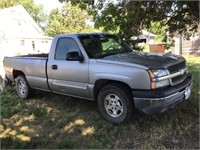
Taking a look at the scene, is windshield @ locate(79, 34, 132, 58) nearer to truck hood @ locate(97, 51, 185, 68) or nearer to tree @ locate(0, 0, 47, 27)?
truck hood @ locate(97, 51, 185, 68)

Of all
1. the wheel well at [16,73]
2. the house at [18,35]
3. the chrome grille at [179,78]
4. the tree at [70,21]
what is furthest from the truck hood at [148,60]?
the tree at [70,21]

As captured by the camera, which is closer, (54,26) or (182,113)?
(182,113)

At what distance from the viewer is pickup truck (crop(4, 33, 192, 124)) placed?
4488 mm

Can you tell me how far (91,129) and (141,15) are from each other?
132 inches

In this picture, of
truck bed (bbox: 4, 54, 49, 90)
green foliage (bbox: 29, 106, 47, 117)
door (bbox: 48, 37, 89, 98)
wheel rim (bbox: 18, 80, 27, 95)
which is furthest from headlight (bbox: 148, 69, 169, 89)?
wheel rim (bbox: 18, 80, 27, 95)

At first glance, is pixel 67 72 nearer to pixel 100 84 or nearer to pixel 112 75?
pixel 100 84

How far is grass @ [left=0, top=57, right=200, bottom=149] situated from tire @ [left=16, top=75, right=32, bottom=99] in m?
1.00

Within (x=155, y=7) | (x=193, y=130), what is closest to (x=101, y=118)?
(x=193, y=130)

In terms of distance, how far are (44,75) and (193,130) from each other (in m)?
3.79

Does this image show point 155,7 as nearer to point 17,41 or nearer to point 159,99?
point 159,99

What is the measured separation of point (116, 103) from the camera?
196 inches

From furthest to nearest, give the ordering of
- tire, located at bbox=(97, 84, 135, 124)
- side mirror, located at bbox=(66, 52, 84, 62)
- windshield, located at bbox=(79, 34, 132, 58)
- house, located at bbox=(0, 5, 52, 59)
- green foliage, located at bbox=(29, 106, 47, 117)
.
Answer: house, located at bbox=(0, 5, 52, 59) < green foliage, located at bbox=(29, 106, 47, 117) < windshield, located at bbox=(79, 34, 132, 58) < side mirror, located at bbox=(66, 52, 84, 62) < tire, located at bbox=(97, 84, 135, 124)

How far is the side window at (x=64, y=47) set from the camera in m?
5.85

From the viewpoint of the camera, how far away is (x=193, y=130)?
15.0ft
